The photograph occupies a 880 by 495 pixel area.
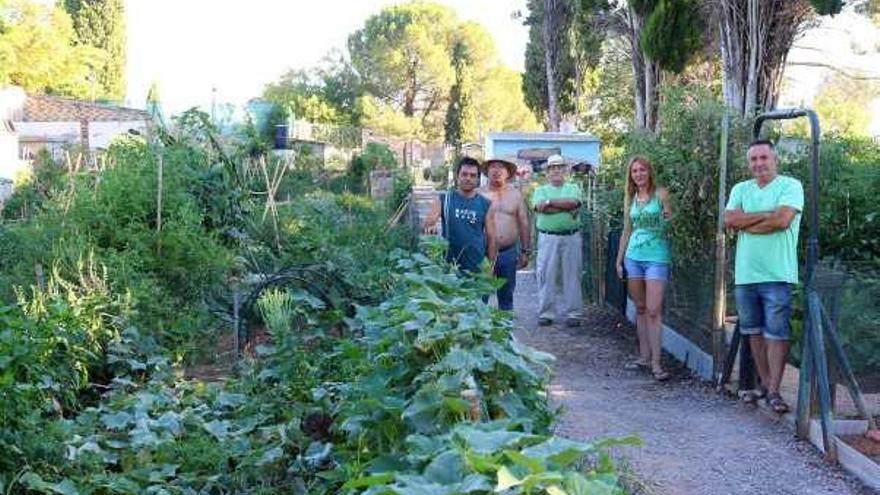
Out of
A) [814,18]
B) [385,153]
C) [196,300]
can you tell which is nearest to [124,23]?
[385,153]

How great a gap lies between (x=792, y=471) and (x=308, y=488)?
2528mm

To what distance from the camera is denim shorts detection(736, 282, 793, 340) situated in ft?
18.9

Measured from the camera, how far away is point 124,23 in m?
66.5

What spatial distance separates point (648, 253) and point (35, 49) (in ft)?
120

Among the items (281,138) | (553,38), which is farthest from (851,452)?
(281,138)

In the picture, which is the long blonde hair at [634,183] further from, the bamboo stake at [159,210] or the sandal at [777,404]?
the bamboo stake at [159,210]

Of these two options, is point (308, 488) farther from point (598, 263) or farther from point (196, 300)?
point (598, 263)

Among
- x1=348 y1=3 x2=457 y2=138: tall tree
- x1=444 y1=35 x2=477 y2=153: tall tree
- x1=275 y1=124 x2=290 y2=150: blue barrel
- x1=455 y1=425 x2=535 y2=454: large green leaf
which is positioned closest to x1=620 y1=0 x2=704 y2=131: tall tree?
x1=455 y1=425 x2=535 y2=454: large green leaf

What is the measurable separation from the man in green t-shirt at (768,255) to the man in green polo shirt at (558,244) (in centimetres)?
323

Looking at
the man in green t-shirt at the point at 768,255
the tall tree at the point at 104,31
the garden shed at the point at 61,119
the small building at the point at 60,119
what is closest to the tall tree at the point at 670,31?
the man in green t-shirt at the point at 768,255

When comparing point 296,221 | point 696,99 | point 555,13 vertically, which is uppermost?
point 555,13

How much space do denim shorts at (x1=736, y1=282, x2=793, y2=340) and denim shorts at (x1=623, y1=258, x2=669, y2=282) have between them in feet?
3.73

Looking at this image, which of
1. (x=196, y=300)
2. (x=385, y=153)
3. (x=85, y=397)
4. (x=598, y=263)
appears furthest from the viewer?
(x=385, y=153)

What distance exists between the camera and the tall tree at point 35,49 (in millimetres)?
36219
